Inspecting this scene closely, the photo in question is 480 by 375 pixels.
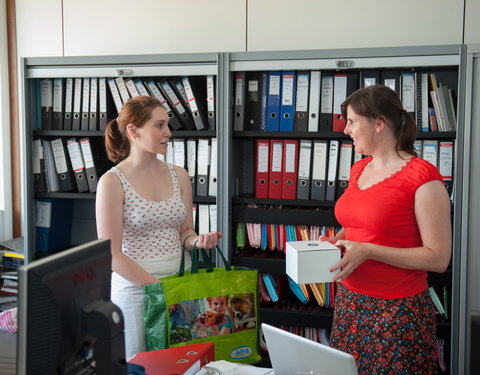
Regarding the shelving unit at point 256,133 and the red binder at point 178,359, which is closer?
the red binder at point 178,359

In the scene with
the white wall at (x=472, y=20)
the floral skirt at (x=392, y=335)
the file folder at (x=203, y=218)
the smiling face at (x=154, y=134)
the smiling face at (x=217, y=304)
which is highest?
the white wall at (x=472, y=20)

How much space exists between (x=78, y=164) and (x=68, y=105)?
1.11 ft

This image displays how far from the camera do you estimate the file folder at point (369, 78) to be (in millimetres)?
2453

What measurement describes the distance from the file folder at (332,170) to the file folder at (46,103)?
158 centimetres

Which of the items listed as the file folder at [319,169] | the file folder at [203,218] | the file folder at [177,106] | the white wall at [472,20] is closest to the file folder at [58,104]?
the file folder at [177,106]

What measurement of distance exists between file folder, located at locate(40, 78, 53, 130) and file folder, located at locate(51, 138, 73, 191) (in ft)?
0.33

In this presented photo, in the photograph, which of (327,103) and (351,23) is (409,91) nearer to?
(327,103)

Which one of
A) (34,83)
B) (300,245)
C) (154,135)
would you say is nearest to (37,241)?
(34,83)

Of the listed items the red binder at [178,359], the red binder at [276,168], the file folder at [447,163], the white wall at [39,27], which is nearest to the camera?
the red binder at [178,359]

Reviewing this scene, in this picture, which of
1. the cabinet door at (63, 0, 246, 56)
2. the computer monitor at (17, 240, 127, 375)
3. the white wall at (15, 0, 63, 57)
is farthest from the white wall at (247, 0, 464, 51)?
the computer monitor at (17, 240, 127, 375)

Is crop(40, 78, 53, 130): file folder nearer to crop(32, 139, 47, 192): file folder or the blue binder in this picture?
crop(32, 139, 47, 192): file folder

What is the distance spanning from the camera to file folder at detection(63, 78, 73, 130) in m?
2.83

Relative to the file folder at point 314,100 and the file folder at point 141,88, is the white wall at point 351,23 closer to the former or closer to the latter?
the file folder at point 314,100

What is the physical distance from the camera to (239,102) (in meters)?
2.59
